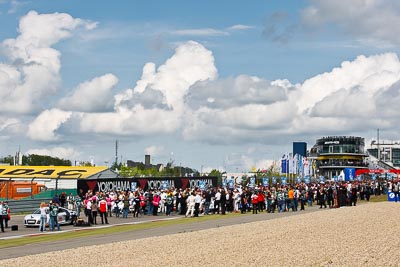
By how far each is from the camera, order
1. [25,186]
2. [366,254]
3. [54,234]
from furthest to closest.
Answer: [25,186]
[54,234]
[366,254]

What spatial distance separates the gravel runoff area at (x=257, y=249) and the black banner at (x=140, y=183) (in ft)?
73.0

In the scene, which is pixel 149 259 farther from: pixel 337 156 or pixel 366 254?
pixel 337 156

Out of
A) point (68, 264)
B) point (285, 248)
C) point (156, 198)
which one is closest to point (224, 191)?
point (156, 198)

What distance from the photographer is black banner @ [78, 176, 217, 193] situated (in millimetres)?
53656

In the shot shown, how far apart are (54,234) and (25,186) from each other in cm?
2368

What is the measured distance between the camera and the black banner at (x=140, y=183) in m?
53.7

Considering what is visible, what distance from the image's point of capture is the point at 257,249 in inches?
947

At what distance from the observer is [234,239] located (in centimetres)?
2739

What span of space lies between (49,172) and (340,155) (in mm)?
110587

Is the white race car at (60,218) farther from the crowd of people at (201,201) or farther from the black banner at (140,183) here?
the black banner at (140,183)

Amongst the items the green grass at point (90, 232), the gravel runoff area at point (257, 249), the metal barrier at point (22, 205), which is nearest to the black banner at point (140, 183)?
the metal barrier at point (22, 205)

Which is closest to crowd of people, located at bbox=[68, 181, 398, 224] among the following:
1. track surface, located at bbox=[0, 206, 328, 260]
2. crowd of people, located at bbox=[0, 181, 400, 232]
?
crowd of people, located at bbox=[0, 181, 400, 232]

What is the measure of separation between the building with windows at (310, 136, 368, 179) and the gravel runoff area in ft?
474

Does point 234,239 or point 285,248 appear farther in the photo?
point 234,239
